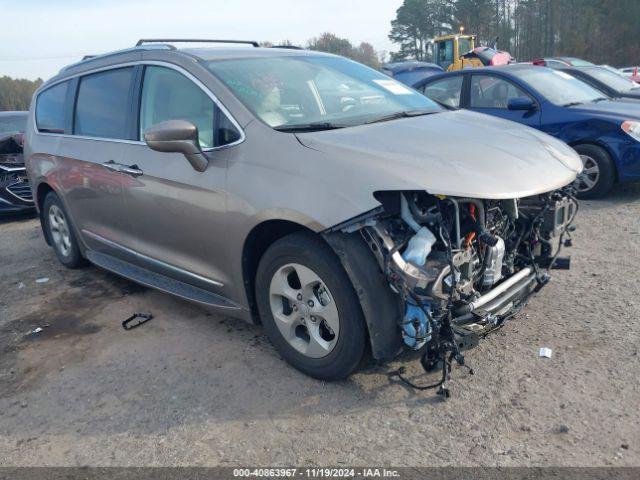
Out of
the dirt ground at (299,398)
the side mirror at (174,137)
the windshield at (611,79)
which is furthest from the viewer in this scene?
the windshield at (611,79)

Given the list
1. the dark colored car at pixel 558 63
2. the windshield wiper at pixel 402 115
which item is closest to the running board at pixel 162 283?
the windshield wiper at pixel 402 115

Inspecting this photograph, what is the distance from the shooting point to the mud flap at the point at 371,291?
268cm

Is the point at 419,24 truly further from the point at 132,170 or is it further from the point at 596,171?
the point at 132,170

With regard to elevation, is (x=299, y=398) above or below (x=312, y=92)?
below

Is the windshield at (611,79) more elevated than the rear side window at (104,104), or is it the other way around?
the rear side window at (104,104)

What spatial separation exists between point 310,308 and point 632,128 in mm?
5226

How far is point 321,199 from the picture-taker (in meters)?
2.74

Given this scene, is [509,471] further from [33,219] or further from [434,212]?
[33,219]

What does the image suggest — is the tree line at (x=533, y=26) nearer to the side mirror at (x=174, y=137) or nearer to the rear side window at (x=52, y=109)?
the rear side window at (x=52, y=109)

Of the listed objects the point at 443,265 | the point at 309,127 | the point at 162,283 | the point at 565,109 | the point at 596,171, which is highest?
the point at 309,127

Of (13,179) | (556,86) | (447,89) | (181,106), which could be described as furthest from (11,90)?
(181,106)

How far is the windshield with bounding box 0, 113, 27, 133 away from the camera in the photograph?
8781mm

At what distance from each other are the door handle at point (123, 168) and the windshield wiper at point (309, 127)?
121 centimetres

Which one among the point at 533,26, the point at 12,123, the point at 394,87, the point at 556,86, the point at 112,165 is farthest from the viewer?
the point at 533,26
